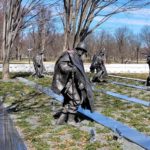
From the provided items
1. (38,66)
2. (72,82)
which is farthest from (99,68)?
(72,82)

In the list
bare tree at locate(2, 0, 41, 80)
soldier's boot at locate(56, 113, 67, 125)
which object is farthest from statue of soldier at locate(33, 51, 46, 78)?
soldier's boot at locate(56, 113, 67, 125)

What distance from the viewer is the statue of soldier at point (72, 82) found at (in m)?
7.86

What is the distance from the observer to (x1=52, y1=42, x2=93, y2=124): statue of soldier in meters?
7.86

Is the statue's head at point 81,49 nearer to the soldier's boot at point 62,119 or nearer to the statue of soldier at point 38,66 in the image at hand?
the soldier's boot at point 62,119

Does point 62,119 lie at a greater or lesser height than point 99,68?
lesser

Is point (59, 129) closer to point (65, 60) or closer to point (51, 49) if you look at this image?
point (65, 60)

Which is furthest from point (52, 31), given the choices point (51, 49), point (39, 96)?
point (39, 96)

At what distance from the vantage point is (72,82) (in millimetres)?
8008

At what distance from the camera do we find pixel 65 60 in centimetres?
791

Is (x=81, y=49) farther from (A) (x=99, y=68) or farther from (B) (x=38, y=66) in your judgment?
(B) (x=38, y=66)

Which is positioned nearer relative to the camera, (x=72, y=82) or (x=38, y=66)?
(x=72, y=82)

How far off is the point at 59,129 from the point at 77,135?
664 mm

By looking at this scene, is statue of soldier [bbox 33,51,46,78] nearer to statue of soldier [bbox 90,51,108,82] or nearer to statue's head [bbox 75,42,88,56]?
statue of soldier [bbox 90,51,108,82]

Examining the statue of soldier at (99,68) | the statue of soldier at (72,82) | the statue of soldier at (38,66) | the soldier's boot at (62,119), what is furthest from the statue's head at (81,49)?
the statue of soldier at (38,66)
